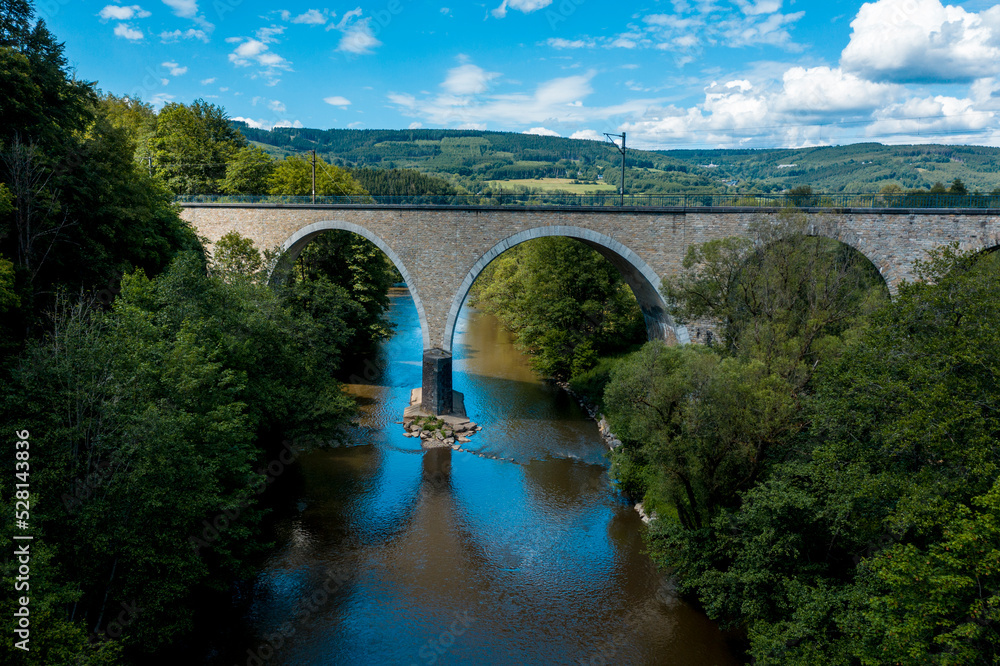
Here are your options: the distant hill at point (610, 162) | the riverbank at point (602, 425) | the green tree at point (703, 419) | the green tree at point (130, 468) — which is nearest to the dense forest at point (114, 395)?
the green tree at point (130, 468)

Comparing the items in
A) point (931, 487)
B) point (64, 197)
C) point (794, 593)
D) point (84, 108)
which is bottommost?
point (794, 593)

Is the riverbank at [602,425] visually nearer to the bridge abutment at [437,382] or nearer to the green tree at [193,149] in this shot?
the bridge abutment at [437,382]

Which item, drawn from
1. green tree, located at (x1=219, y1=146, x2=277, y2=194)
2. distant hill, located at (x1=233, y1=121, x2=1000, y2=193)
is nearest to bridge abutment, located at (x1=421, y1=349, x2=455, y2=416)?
green tree, located at (x1=219, y1=146, x2=277, y2=194)

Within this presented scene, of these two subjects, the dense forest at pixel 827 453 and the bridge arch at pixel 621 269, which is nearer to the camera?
the dense forest at pixel 827 453

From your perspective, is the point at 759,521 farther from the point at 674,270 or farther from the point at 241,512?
the point at 674,270

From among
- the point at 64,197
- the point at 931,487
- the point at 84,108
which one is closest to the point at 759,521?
the point at 931,487
